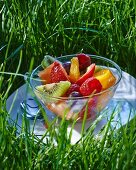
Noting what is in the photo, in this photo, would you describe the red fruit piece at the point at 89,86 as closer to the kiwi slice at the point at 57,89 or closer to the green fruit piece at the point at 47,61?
the kiwi slice at the point at 57,89

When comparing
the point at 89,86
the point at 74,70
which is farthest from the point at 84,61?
the point at 89,86

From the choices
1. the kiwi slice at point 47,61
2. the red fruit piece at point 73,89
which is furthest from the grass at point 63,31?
the red fruit piece at point 73,89

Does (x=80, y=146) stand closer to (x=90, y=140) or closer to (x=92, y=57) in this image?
(x=90, y=140)

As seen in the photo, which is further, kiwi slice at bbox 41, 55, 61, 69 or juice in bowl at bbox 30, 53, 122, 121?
kiwi slice at bbox 41, 55, 61, 69

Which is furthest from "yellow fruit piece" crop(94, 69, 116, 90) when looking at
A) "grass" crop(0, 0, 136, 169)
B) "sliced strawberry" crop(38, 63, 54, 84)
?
"grass" crop(0, 0, 136, 169)

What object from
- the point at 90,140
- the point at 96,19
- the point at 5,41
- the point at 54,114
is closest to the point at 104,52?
the point at 96,19

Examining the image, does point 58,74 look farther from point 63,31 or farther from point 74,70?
point 63,31

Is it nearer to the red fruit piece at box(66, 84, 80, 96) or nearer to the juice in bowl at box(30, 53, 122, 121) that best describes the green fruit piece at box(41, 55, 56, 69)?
the juice in bowl at box(30, 53, 122, 121)

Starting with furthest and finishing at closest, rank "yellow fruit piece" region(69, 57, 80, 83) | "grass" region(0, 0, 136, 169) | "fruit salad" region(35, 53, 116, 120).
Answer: "grass" region(0, 0, 136, 169) → "yellow fruit piece" region(69, 57, 80, 83) → "fruit salad" region(35, 53, 116, 120)
